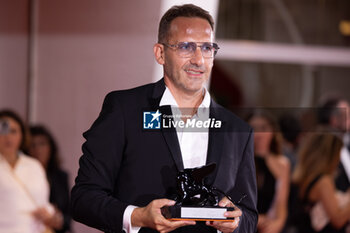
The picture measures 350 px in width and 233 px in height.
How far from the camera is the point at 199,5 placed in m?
1.70

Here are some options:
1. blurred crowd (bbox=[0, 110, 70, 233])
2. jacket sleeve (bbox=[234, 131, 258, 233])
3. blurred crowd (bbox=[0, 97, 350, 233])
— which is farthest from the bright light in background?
blurred crowd (bbox=[0, 110, 70, 233])

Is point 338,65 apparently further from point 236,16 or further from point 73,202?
point 73,202

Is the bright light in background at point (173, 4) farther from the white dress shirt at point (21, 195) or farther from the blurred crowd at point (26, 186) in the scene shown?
the white dress shirt at point (21, 195)

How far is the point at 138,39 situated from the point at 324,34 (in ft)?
18.7

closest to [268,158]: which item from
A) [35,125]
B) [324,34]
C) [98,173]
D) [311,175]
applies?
[311,175]

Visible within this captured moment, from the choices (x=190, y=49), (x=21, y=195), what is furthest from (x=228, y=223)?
(x=21, y=195)

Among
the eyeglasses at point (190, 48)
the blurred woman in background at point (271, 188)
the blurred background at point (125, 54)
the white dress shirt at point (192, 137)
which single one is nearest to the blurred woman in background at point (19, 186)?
the blurred background at point (125, 54)

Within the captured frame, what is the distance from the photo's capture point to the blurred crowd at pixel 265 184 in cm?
281

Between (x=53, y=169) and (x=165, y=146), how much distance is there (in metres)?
1.70

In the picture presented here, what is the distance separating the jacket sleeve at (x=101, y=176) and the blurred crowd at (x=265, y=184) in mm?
985

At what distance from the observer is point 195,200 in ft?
4.60

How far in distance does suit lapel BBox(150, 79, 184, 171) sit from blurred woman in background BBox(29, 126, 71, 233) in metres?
1.28

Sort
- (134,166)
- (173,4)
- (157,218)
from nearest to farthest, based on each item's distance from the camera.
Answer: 1. (157,218)
2. (134,166)
3. (173,4)

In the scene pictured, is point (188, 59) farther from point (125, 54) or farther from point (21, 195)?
point (21, 195)
